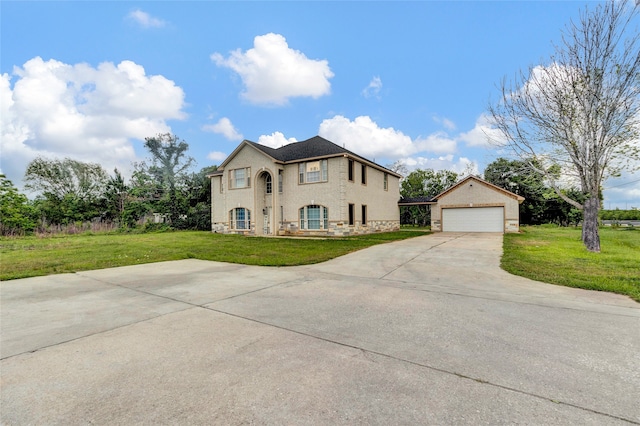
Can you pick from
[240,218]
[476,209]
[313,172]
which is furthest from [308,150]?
[476,209]

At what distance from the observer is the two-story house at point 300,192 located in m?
20.1

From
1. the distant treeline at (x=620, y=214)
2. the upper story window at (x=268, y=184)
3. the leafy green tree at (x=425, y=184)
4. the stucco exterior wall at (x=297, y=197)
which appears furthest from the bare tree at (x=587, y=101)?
the distant treeline at (x=620, y=214)

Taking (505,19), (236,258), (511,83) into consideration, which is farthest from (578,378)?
(511,83)

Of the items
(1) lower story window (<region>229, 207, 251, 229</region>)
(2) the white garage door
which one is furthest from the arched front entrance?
(2) the white garage door

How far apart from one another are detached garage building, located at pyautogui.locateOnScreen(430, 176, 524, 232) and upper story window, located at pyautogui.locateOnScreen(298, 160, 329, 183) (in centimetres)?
1174

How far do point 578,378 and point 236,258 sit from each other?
936cm

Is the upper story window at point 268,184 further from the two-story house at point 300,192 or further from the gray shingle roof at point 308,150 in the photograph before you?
the gray shingle roof at point 308,150

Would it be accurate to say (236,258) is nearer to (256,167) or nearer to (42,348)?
(42,348)

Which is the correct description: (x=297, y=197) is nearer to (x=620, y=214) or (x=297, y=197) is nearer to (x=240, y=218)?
(x=240, y=218)

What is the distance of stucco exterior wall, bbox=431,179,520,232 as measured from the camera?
23297 millimetres

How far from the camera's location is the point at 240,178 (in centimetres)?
2386

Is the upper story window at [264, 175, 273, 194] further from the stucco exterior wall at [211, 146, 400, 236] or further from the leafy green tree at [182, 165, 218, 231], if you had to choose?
the leafy green tree at [182, 165, 218, 231]

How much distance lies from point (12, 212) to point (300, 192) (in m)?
19.6

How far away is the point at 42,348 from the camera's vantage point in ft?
10.9
